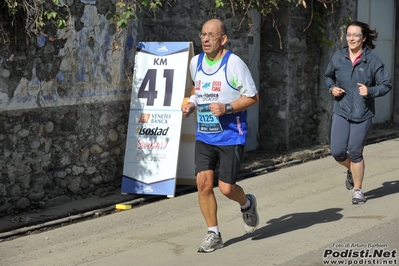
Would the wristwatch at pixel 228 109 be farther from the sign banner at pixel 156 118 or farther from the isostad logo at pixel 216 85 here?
the sign banner at pixel 156 118

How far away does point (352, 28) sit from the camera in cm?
859

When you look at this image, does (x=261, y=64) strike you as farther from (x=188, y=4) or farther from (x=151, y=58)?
(x=151, y=58)

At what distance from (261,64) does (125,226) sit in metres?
5.22

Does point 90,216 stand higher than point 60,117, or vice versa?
point 60,117

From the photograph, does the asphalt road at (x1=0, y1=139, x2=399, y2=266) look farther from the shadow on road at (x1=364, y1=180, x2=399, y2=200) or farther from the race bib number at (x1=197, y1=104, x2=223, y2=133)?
the race bib number at (x1=197, y1=104, x2=223, y2=133)

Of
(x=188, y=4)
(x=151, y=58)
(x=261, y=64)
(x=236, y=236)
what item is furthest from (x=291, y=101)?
(x=236, y=236)

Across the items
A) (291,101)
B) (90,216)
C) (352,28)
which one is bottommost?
(90,216)

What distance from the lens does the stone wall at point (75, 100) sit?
8617 mm

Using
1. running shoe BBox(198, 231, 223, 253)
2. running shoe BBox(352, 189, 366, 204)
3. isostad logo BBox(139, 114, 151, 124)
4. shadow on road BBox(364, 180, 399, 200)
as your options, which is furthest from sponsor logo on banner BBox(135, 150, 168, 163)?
running shoe BBox(198, 231, 223, 253)

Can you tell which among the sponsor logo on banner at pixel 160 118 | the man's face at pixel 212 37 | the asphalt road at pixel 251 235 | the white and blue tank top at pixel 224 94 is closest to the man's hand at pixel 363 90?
the asphalt road at pixel 251 235

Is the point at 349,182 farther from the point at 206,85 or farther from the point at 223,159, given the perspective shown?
the point at 206,85

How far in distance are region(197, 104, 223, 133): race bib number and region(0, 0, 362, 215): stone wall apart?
2464mm

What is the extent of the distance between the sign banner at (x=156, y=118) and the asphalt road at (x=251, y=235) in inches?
13.0

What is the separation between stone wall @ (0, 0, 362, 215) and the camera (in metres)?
8.62
